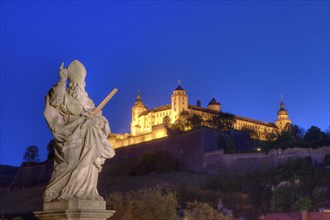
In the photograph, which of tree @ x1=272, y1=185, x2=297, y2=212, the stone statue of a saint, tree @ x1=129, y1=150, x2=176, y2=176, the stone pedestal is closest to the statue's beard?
the stone statue of a saint

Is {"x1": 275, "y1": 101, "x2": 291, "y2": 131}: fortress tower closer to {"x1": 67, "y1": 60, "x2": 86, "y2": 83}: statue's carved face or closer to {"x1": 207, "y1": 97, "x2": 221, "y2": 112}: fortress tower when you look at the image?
{"x1": 207, "y1": 97, "x2": 221, "y2": 112}: fortress tower

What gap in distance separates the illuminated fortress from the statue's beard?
90.1 metres

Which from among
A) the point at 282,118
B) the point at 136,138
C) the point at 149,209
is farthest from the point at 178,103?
the point at 149,209

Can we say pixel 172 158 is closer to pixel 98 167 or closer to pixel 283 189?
pixel 283 189

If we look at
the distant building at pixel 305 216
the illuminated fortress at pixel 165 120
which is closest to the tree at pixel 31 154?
the illuminated fortress at pixel 165 120

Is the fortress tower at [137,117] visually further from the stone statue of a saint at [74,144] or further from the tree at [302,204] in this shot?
the stone statue of a saint at [74,144]

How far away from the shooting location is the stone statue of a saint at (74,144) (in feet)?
19.1

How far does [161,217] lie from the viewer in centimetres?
3139

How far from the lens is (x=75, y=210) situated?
5.64 m

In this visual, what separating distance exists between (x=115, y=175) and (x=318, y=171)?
3330 cm

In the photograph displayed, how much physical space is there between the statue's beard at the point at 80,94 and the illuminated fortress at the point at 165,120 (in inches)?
3548

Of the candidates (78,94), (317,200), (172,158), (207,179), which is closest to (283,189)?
(317,200)

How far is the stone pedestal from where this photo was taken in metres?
5.65

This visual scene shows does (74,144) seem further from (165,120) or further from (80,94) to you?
(165,120)
